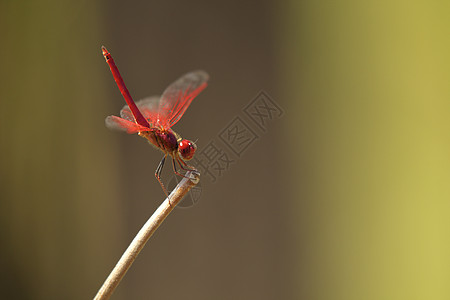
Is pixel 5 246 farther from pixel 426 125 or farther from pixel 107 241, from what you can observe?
pixel 426 125

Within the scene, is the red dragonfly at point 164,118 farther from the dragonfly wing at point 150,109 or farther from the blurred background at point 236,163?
the blurred background at point 236,163

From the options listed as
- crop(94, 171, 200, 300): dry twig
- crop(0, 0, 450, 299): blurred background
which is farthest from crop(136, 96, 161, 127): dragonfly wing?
crop(0, 0, 450, 299): blurred background

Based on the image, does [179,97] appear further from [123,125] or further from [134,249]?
[134,249]

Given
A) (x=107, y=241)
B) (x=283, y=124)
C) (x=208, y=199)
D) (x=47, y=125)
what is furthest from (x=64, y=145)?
(x=283, y=124)

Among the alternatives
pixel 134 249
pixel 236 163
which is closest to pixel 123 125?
pixel 134 249

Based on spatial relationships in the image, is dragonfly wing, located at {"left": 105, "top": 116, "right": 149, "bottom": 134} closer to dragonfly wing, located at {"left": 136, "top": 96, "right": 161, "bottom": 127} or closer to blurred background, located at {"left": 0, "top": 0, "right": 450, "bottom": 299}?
dragonfly wing, located at {"left": 136, "top": 96, "right": 161, "bottom": 127}
